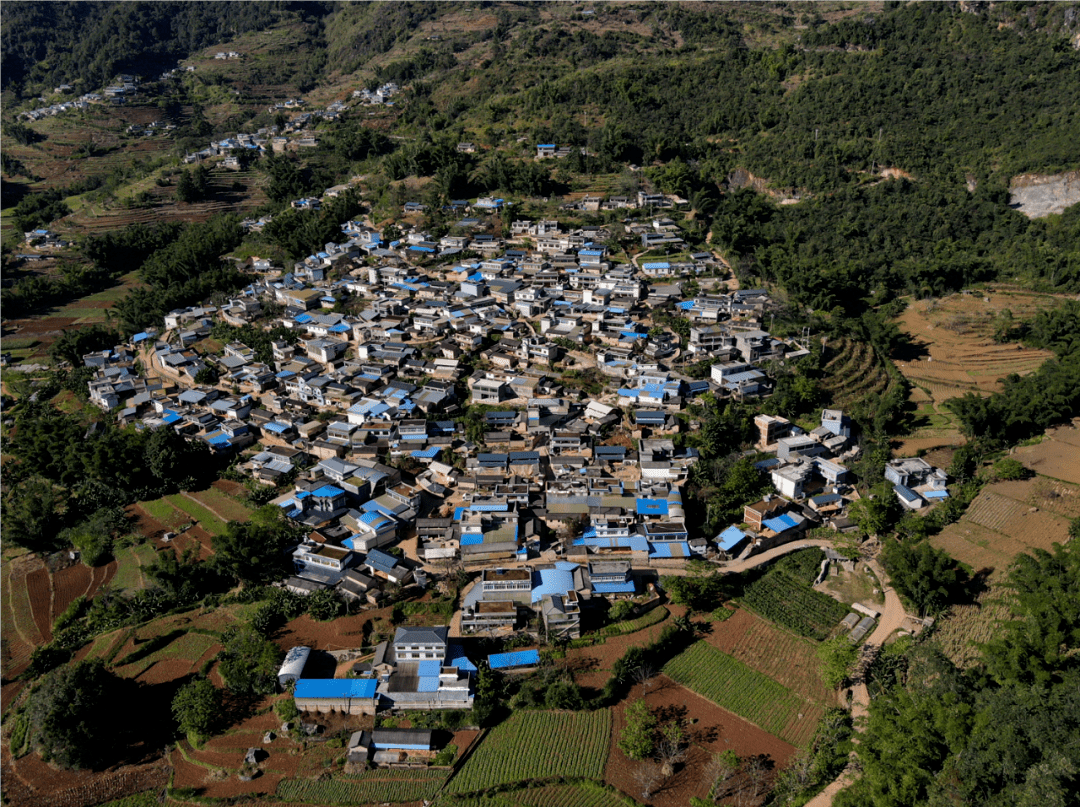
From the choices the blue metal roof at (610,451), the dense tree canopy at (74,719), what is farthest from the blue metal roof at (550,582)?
the dense tree canopy at (74,719)

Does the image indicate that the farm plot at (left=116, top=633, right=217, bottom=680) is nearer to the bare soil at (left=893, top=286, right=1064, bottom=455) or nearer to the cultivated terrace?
the cultivated terrace

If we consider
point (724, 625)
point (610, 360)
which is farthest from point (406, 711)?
point (610, 360)

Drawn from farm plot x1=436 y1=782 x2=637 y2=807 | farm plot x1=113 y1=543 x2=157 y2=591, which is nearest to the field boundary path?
farm plot x1=436 y1=782 x2=637 y2=807

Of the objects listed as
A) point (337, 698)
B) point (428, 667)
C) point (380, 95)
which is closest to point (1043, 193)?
point (428, 667)

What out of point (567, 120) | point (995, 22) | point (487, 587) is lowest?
point (487, 587)

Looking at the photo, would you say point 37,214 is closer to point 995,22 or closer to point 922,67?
point 922,67

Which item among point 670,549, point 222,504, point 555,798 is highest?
point 555,798

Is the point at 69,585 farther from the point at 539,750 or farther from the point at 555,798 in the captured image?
the point at 555,798
